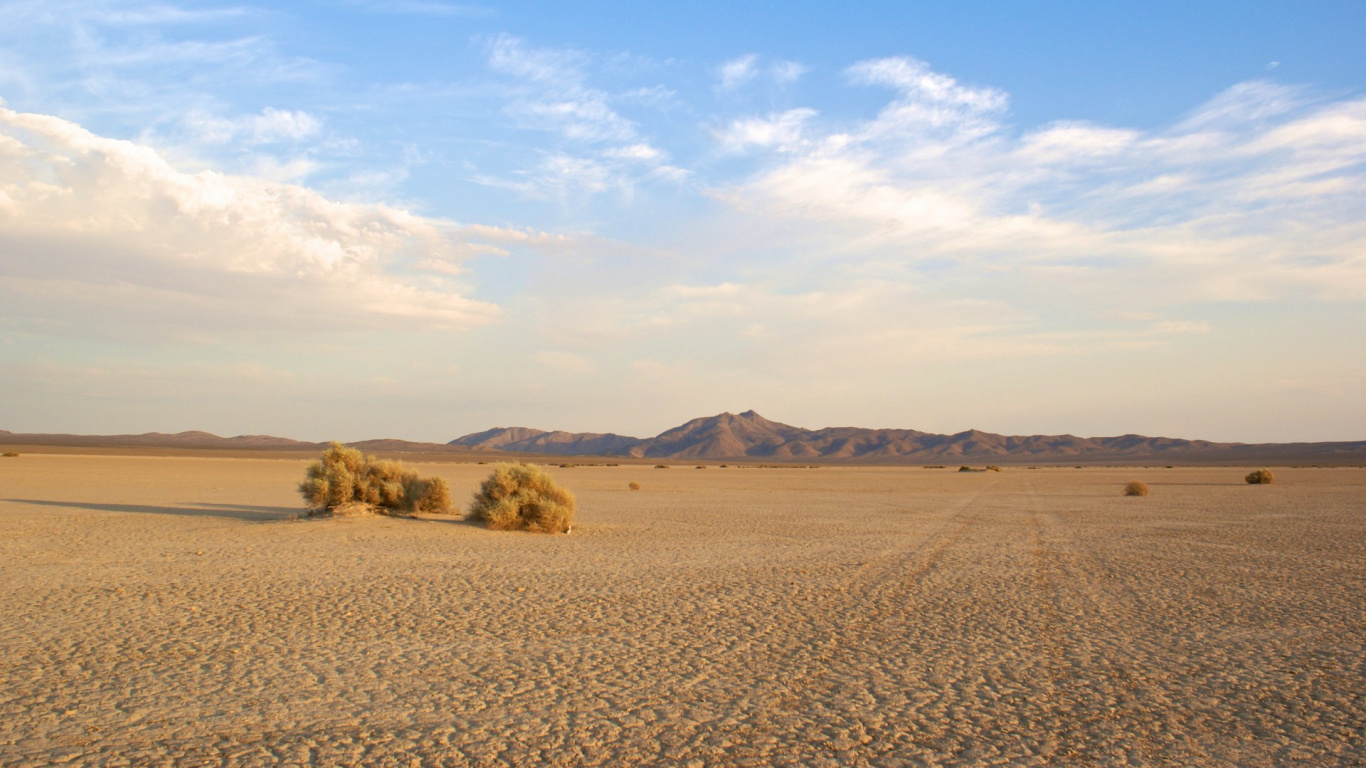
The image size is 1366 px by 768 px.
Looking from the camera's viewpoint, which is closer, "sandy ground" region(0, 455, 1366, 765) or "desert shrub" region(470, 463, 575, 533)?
"sandy ground" region(0, 455, 1366, 765)

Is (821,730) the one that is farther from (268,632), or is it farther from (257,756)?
(268,632)

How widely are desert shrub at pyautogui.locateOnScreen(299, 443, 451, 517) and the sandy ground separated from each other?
2.46 meters

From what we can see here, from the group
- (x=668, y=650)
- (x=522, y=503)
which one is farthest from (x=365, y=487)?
(x=668, y=650)

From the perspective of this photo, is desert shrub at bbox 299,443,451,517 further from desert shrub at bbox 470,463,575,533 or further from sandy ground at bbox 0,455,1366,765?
sandy ground at bbox 0,455,1366,765

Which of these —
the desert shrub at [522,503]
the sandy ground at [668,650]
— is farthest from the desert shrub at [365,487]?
the sandy ground at [668,650]

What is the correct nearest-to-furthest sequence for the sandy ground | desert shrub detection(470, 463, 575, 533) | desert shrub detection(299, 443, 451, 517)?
the sandy ground → desert shrub detection(470, 463, 575, 533) → desert shrub detection(299, 443, 451, 517)

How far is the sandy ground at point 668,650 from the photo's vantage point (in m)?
5.00

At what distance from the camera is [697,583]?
35.6 feet

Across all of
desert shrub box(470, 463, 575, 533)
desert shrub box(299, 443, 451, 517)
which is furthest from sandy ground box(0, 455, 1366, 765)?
desert shrub box(299, 443, 451, 517)

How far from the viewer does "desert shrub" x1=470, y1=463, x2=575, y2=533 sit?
1711 centimetres

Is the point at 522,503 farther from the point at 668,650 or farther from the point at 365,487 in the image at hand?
the point at 668,650

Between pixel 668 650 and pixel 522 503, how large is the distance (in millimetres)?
10699

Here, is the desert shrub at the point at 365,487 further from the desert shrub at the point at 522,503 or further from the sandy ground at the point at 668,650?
the sandy ground at the point at 668,650

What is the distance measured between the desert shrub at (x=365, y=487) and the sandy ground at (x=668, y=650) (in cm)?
246
